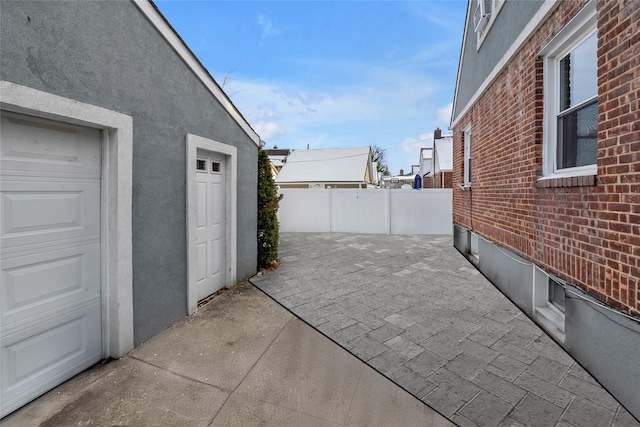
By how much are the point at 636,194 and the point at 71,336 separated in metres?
4.63

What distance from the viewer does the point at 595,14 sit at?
2.63m

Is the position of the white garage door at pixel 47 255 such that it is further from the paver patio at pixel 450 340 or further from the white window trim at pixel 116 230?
the paver patio at pixel 450 340

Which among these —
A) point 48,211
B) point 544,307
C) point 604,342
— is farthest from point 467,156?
point 48,211

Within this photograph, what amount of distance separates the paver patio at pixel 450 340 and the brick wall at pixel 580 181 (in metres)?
0.81

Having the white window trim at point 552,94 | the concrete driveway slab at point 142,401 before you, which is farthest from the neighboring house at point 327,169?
the concrete driveway slab at point 142,401

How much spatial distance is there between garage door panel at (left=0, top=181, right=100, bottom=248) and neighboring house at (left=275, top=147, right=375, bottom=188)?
59.4 feet

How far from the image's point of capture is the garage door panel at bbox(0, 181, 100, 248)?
2.27 meters

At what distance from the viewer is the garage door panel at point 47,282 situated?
2293mm

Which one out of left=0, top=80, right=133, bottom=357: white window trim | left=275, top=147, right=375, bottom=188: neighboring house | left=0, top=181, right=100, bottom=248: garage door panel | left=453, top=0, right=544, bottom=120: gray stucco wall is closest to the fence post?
left=453, top=0, right=544, bottom=120: gray stucco wall

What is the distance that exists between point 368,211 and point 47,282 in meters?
10.5

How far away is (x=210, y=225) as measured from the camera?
4.65 meters

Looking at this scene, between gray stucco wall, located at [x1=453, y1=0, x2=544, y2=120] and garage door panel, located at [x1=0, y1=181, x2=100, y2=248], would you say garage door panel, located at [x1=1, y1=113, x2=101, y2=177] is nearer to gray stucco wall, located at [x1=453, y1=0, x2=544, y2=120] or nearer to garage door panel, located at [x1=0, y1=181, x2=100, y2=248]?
garage door panel, located at [x1=0, y1=181, x2=100, y2=248]

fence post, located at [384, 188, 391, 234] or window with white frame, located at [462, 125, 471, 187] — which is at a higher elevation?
window with white frame, located at [462, 125, 471, 187]

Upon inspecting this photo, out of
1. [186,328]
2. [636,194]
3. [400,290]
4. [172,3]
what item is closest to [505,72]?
[636,194]
